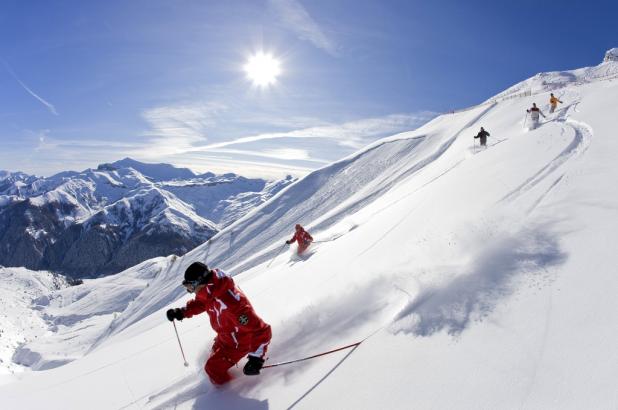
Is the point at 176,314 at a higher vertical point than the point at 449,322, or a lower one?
higher

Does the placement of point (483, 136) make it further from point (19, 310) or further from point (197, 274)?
point (19, 310)

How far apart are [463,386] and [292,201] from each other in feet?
153

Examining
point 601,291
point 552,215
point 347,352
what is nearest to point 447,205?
point 552,215

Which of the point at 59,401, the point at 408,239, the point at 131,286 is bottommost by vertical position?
the point at 131,286

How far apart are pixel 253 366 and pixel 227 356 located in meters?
0.62

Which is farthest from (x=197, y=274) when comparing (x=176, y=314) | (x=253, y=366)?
(x=253, y=366)

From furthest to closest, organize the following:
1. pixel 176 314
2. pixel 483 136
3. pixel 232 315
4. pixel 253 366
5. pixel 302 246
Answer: pixel 483 136
pixel 302 246
pixel 176 314
pixel 232 315
pixel 253 366

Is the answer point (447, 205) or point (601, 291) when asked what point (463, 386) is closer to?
point (601, 291)

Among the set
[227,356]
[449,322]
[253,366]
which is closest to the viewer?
[449,322]

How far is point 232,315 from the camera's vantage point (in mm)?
5238

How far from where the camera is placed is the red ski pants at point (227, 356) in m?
5.18

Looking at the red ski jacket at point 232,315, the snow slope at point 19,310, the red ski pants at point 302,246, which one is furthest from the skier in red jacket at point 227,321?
the snow slope at point 19,310

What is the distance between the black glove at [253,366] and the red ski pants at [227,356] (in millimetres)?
120

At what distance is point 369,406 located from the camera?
3816mm
